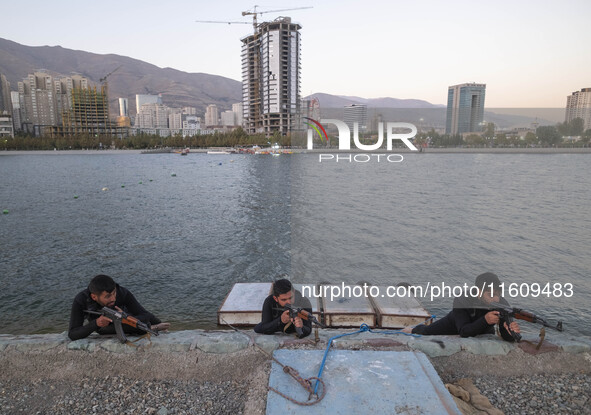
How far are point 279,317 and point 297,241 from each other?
1174 centimetres

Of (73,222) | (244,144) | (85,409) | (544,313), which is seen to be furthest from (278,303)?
(244,144)

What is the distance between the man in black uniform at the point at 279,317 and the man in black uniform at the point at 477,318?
194 centimetres

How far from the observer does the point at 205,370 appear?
14.2ft

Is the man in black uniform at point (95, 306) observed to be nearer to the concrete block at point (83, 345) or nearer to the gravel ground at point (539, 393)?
the concrete block at point (83, 345)

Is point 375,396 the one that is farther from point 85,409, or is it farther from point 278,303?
point 85,409

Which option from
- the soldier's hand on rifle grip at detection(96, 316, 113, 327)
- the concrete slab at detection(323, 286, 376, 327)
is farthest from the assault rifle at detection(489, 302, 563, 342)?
the soldier's hand on rifle grip at detection(96, 316, 113, 327)

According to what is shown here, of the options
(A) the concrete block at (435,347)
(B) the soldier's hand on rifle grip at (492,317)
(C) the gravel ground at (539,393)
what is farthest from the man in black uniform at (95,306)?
(B) the soldier's hand on rifle grip at (492,317)

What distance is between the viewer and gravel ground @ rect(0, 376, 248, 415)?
3.78 metres

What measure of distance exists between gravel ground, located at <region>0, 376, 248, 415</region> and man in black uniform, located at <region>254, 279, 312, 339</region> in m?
0.90

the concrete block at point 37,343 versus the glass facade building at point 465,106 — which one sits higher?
the glass facade building at point 465,106

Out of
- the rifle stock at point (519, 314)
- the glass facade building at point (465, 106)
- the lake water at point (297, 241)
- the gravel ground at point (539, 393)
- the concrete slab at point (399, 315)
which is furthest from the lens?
the lake water at point (297, 241)

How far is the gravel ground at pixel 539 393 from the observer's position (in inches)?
147

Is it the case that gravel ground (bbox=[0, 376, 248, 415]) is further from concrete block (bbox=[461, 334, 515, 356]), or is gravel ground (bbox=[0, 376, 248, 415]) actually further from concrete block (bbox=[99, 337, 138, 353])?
concrete block (bbox=[461, 334, 515, 356])

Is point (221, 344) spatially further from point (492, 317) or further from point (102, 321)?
point (492, 317)
